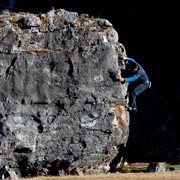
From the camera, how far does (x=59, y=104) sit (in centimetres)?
889

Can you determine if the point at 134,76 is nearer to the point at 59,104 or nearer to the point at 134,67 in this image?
the point at 134,67

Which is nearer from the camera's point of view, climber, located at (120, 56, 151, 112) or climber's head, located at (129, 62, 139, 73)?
climber, located at (120, 56, 151, 112)

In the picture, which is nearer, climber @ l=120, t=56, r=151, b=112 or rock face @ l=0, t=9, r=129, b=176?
rock face @ l=0, t=9, r=129, b=176

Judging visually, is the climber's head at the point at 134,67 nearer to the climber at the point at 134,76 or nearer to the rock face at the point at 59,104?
the climber at the point at 134,76

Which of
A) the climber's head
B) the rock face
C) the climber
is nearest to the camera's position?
the rock face

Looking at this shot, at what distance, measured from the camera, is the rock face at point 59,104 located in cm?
875

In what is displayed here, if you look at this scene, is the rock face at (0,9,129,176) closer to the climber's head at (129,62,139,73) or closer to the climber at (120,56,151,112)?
the climber at (120,56,151,112)

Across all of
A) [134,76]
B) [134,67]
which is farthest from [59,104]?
[134,67]

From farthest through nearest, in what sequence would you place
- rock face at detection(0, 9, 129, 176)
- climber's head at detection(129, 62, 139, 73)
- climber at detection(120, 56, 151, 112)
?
climber's head at detection(129, 62, 139, 73), climber at detection(120, 56, 151, 112), rock face at detection(0, 9, 129, 176)

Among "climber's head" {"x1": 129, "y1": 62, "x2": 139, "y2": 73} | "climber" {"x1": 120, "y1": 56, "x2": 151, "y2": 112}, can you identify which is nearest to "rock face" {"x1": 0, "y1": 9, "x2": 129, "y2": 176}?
"climber" {"x1": 120, "y1": 56, "x2": 151, "y2": 112}

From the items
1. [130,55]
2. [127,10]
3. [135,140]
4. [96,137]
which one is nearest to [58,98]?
[96,137]

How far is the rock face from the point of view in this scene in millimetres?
8750

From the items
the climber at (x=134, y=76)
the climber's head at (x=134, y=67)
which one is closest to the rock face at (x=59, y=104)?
the climber at (x=134, y=76)

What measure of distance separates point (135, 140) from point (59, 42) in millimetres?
7351
